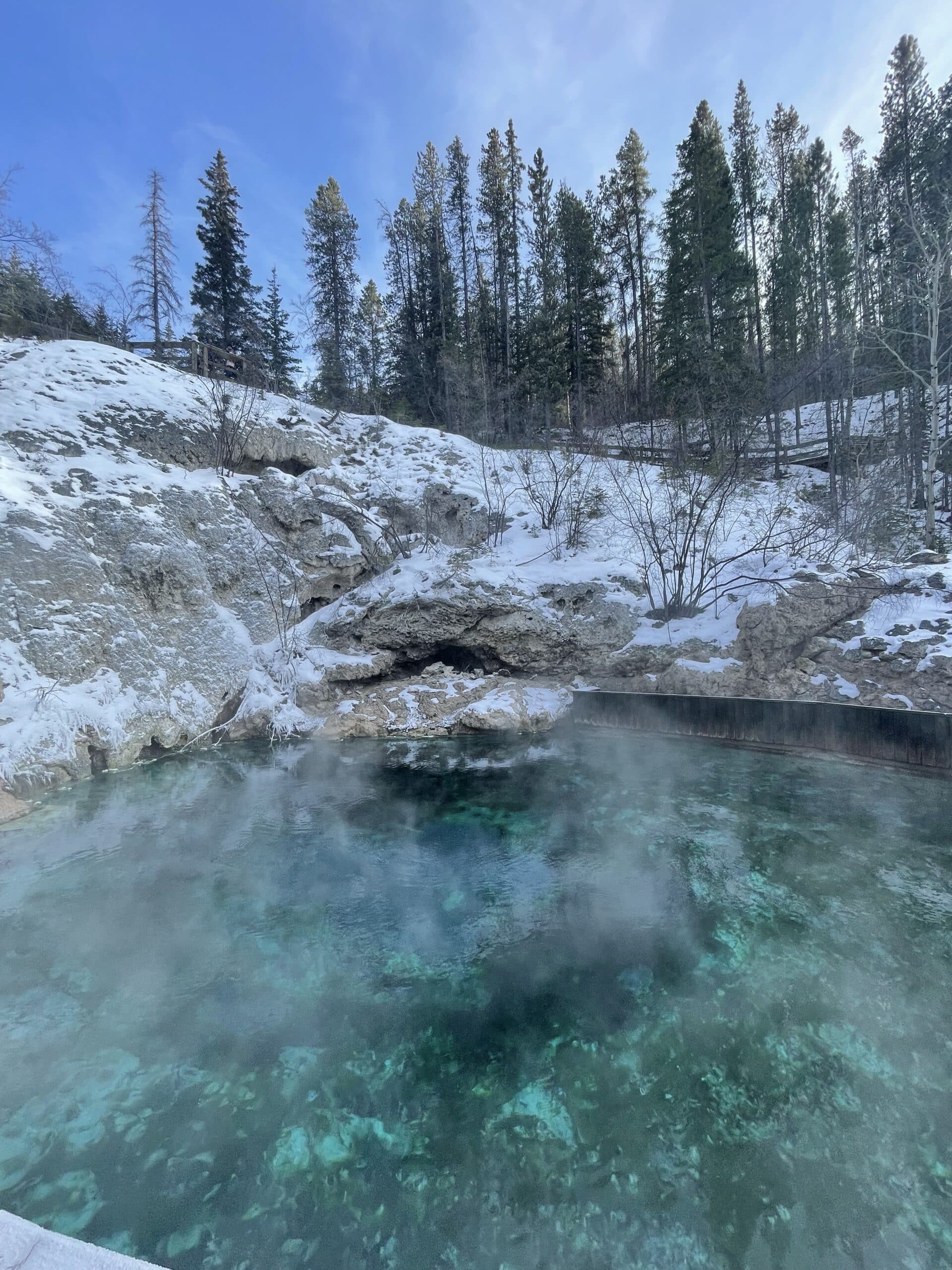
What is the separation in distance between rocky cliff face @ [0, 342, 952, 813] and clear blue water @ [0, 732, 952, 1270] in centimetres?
263

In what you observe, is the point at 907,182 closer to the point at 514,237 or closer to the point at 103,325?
the point at 514,237

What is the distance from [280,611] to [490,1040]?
9181 mm

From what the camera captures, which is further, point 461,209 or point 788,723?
point 461,209

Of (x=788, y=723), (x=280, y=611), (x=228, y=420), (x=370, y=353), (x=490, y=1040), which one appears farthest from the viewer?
(x=370, y=353)

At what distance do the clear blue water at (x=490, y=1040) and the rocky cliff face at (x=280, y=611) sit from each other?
8.64 ft

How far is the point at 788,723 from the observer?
7246 mm

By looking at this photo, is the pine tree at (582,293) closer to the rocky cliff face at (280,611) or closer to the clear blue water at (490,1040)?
the rocky cliff face at (280,611)

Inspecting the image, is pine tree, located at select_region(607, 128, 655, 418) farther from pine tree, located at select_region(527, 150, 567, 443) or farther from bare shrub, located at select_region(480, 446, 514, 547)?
bare shrub, located at select_region(480, 446, 514, 547)

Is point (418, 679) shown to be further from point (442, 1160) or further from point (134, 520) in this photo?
point (442, 1160)

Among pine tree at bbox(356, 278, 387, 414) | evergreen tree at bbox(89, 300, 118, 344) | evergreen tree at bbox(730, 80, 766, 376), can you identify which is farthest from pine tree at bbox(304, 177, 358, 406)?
evergreen tree at bbox(730, 80, 766, 376)

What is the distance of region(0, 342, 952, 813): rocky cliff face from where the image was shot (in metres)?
7.53

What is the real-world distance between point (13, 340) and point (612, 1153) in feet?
55.8

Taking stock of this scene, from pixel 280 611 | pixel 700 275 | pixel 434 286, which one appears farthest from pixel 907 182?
pixel 280 611

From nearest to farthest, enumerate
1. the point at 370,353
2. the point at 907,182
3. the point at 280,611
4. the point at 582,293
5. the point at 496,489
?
the point at 280,611
the point at 496,489
the point at 907,182
the point at 582,293
the point at 370,353
